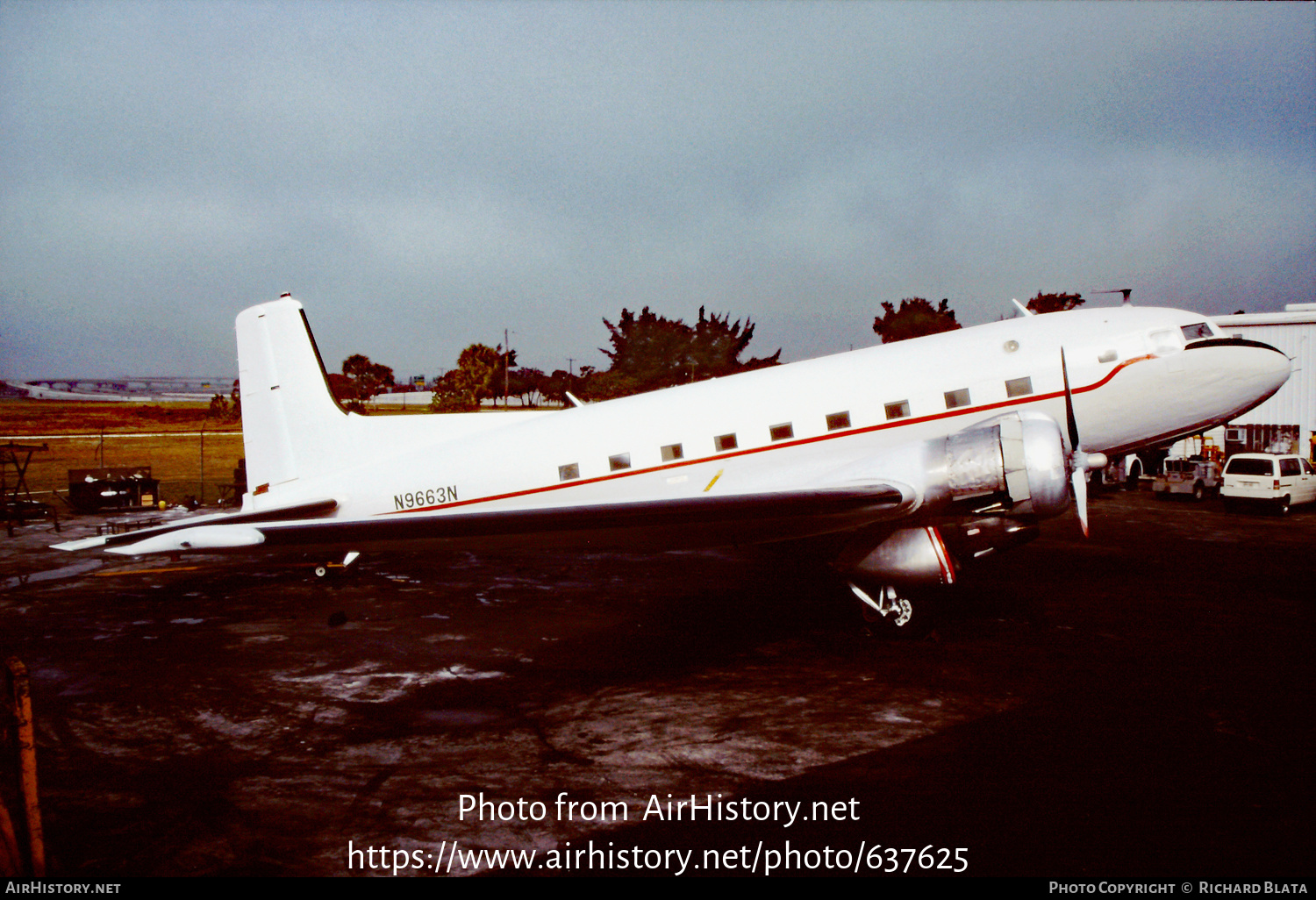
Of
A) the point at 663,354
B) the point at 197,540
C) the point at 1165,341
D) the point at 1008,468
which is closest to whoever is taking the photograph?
the point at 197,540

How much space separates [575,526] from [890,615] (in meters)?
5.42

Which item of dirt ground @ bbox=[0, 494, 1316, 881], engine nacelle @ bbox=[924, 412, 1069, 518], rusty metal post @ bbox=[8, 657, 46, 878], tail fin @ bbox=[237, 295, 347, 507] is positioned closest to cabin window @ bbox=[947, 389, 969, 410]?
engine nacelle @ bbox=[924, 412, 1069, 518]

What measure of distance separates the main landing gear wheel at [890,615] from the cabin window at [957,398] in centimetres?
304

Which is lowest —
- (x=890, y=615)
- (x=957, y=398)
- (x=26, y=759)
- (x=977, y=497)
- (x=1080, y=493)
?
(x=890, y=615)

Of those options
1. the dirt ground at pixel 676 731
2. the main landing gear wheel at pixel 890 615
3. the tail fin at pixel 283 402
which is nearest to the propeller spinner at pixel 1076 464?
the dirt ground at pixel 676 731

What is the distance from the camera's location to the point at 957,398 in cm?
1159

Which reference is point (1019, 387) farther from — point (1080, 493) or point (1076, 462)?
point (1080, 493)

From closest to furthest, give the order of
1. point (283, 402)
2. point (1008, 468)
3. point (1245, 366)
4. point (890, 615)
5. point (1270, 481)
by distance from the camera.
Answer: point (1008, 468), point (890, 615), point (1245, 366), point (283, 402), point (1270, 481)

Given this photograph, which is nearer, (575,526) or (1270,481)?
(575,526)

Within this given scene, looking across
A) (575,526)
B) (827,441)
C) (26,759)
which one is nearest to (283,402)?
(575,526)

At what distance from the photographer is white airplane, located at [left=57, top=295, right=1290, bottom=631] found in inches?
395

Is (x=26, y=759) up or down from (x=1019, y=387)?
down

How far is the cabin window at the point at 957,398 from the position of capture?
11586mm

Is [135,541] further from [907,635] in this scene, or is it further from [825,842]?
[907,635]
